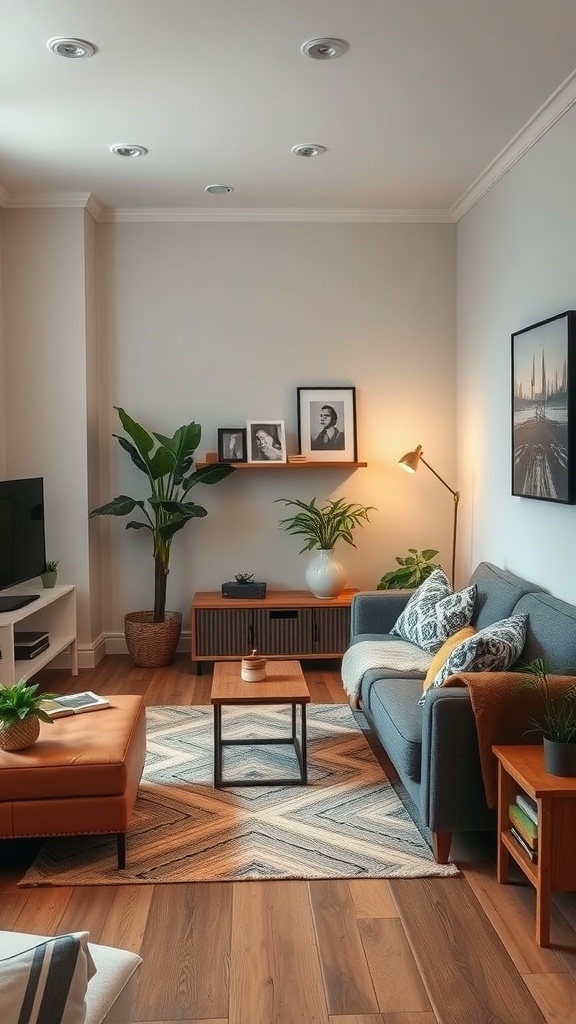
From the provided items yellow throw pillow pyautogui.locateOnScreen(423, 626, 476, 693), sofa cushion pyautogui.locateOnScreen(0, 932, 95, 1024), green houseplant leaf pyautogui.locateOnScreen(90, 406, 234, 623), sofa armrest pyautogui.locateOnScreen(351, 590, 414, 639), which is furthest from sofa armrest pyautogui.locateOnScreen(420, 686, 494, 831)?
green houseplant leaf pyautogui.locateOnScreen(90, 406, 234, 623)

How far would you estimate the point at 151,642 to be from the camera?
566 cm

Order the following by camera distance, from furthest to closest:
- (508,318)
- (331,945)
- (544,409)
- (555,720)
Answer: (508,318), (544,409), (555,720), (331,945)

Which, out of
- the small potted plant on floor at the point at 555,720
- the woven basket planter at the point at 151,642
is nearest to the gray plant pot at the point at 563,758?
the small potted plant on floor at the point at 555,720

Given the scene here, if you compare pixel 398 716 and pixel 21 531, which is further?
pixel 21 531

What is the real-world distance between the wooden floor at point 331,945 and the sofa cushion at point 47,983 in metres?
1.28

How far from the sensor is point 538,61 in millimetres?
3562

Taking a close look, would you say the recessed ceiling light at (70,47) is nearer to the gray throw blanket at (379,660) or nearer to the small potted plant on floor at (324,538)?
the gray throw blanket at (379,660)

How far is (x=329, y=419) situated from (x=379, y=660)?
7.26 feet

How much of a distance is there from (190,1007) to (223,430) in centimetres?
407

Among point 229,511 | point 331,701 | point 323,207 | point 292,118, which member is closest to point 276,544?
point 229,511

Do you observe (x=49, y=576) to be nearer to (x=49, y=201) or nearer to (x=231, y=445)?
(x=231, y=445)

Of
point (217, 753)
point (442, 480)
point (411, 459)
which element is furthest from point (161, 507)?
point (217, 753)

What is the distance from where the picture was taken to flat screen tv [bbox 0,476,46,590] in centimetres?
488

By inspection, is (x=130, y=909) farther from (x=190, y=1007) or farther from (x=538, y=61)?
(x=538, y=61)
